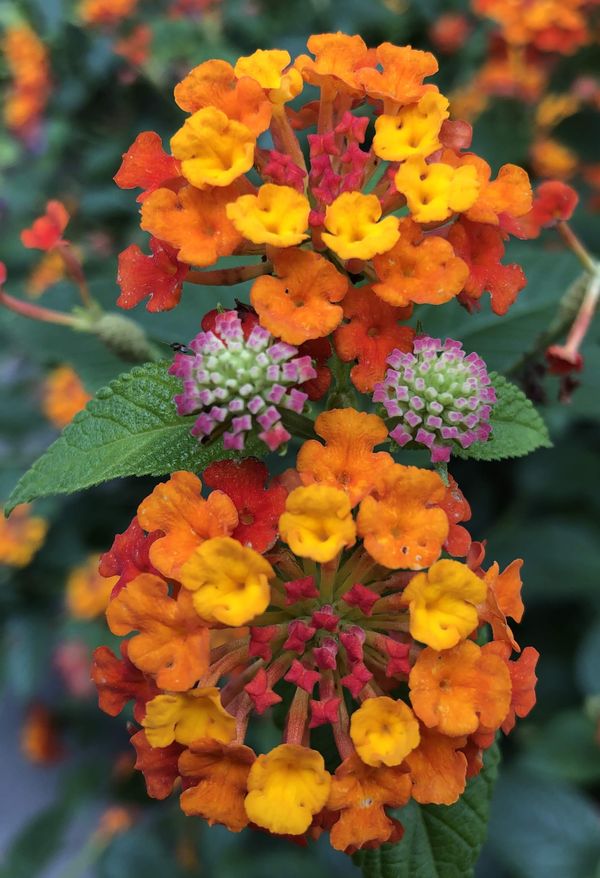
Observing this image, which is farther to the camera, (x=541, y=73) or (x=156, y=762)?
(x=541, y=73)

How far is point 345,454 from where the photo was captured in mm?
625

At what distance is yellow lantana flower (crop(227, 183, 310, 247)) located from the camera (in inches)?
23.9

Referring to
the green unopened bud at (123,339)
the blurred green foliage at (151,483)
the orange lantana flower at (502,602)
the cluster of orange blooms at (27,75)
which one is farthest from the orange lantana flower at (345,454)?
the cluster of orange blooms at (27,75)

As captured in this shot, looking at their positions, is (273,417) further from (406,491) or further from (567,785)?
(567,785)

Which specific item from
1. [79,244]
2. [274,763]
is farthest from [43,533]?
[274,763]

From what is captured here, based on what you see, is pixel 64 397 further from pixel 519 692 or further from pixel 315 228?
pixel 519 692

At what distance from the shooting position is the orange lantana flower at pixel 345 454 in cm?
61

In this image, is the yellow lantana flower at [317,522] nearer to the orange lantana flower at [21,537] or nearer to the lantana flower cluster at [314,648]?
the lantana flower cluster at [314,648]

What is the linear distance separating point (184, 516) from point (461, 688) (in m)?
0.22

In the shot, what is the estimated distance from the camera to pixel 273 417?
0.59 metres

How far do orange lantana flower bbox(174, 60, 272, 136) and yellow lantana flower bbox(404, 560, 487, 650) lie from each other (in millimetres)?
354

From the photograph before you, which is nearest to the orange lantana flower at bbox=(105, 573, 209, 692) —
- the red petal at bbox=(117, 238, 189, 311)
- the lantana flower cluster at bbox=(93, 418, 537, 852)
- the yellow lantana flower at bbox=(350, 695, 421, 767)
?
the lantana flower cluster at bbox=(93, 418, 537, 852)

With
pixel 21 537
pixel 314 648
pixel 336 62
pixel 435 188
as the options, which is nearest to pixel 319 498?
pixel 314 648

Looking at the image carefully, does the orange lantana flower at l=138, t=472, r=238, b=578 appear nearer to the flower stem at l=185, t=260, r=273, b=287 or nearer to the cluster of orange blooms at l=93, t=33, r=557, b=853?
the cluster of orange blooms at l=93, t=33, r=557, b=853
